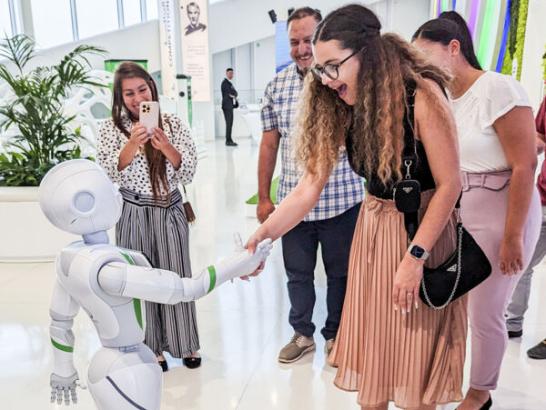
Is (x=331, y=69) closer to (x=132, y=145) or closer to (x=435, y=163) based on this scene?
(x=435, y=163)

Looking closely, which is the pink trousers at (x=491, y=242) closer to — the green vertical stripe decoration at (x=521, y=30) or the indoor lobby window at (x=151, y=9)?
the green vertical stripe decoration at (x=521, y=30)

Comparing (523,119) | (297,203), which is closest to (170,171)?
(297,203)

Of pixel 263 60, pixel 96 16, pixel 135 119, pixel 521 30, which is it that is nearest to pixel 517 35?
pixel 521 30

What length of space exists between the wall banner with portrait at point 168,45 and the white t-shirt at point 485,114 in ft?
31.1

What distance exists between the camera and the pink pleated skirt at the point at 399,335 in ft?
4.72

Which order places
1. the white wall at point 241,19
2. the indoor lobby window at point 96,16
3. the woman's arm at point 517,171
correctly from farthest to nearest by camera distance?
the white wall at point 241,19, the indoor lobby window at point 96,16, the woman's arm at point 517,171

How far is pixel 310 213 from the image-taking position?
2.47 meters

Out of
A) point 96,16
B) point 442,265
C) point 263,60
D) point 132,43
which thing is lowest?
point 442,265

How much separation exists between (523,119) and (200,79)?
11386 millimetres

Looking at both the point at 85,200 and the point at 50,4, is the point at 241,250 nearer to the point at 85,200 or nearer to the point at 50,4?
the point at 85,200

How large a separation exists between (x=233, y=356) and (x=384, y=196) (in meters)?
1.58

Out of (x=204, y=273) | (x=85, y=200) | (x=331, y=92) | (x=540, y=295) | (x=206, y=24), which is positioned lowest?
(x=540, y=295)

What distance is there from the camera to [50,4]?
10211mm

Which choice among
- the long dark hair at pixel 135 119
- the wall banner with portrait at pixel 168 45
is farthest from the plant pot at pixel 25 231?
the wall banner with portrait at pixel 168 45
